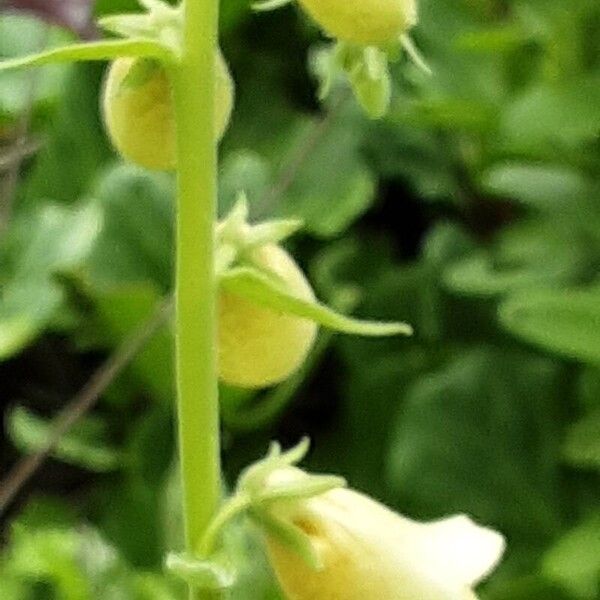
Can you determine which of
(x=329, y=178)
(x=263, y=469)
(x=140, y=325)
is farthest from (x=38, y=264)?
(x=263, y=469)

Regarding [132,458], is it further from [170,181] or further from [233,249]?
[233,249]

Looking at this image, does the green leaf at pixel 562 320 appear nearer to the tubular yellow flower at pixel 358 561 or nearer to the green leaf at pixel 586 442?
the green leaf at pixel 586 442

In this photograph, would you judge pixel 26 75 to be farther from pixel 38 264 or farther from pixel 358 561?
pixel 358 561

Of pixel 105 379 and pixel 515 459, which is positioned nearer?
pixel 105 379

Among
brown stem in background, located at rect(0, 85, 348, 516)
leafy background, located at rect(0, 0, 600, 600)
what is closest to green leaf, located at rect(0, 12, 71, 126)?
leafy background, located at rect(0, 0, 600, 600)

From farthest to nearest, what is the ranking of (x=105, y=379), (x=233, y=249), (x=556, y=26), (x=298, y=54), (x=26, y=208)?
1. (x=298, y=54)
2. (x=26, y=208)
3. (x=556, y=26)
4. (x=105, y=379)
5. (x=233, y=249)

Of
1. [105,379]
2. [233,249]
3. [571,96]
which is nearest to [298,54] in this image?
[571,96]
